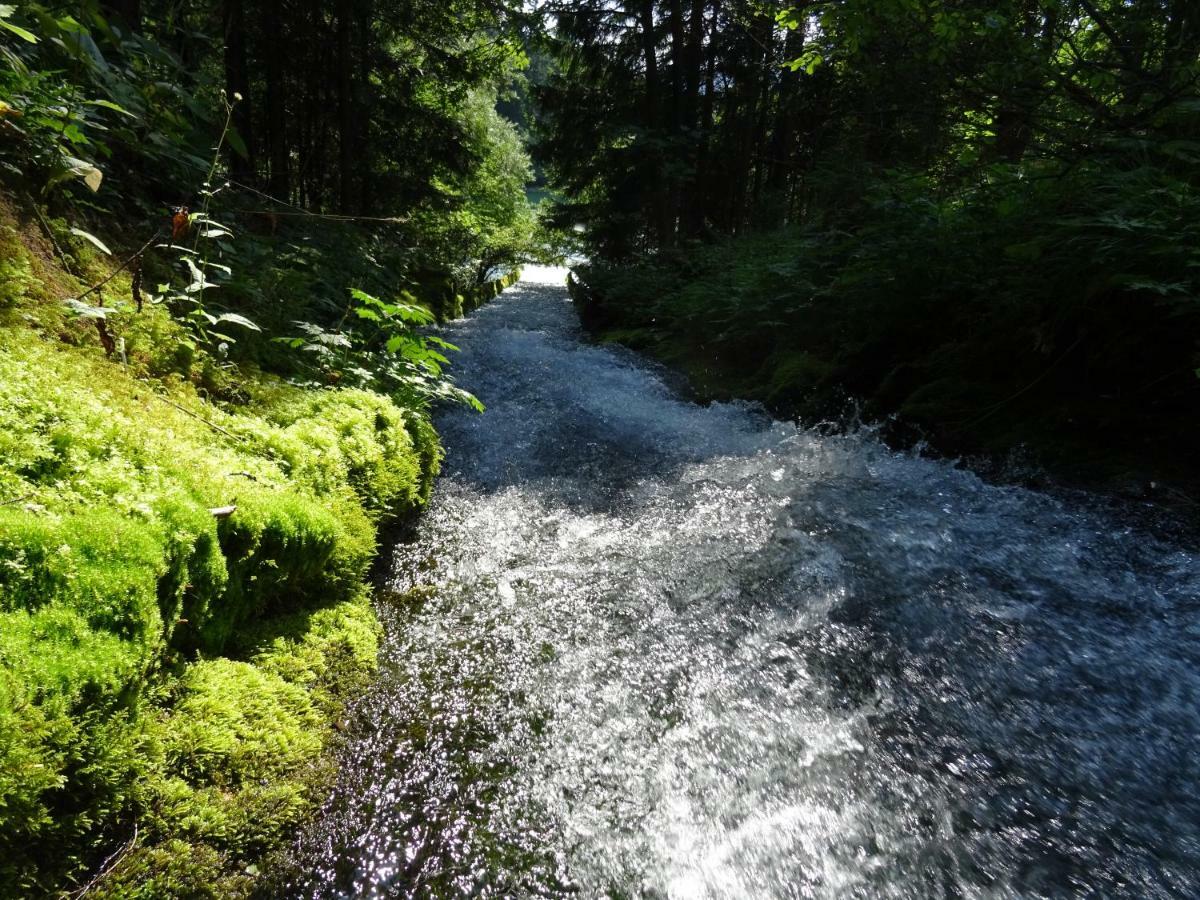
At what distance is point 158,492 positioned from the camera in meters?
2.17

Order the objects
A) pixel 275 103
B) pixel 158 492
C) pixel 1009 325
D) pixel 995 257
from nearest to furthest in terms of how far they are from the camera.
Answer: pixel 158 492, pixel 1009 325, pixel 995 257, pixel 275 103

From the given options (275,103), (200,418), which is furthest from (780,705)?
(275,103)

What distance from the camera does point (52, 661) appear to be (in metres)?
1.52

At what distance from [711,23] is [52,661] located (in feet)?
61.8

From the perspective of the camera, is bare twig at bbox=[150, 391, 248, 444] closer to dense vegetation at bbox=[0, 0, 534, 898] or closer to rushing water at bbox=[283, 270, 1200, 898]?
dense vegetation at bbox=[0, 0, 534, 898]

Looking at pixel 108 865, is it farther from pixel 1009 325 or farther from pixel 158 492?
pixel 1009 325

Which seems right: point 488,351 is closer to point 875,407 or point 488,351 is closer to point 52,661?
point 875,407

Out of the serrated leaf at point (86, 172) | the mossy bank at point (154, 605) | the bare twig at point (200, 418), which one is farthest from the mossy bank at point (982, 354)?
the serrated leaf at point (86, 172)

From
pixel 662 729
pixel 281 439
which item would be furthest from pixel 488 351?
pixel 662 729

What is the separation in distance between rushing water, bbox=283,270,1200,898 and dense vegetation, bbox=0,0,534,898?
346mm

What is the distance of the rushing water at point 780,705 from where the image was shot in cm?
199

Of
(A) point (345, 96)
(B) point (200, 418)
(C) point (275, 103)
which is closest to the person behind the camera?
(B) point (200, 418)

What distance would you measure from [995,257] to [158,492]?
6.45 meters

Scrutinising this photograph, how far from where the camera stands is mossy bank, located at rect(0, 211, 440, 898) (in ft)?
4.96
